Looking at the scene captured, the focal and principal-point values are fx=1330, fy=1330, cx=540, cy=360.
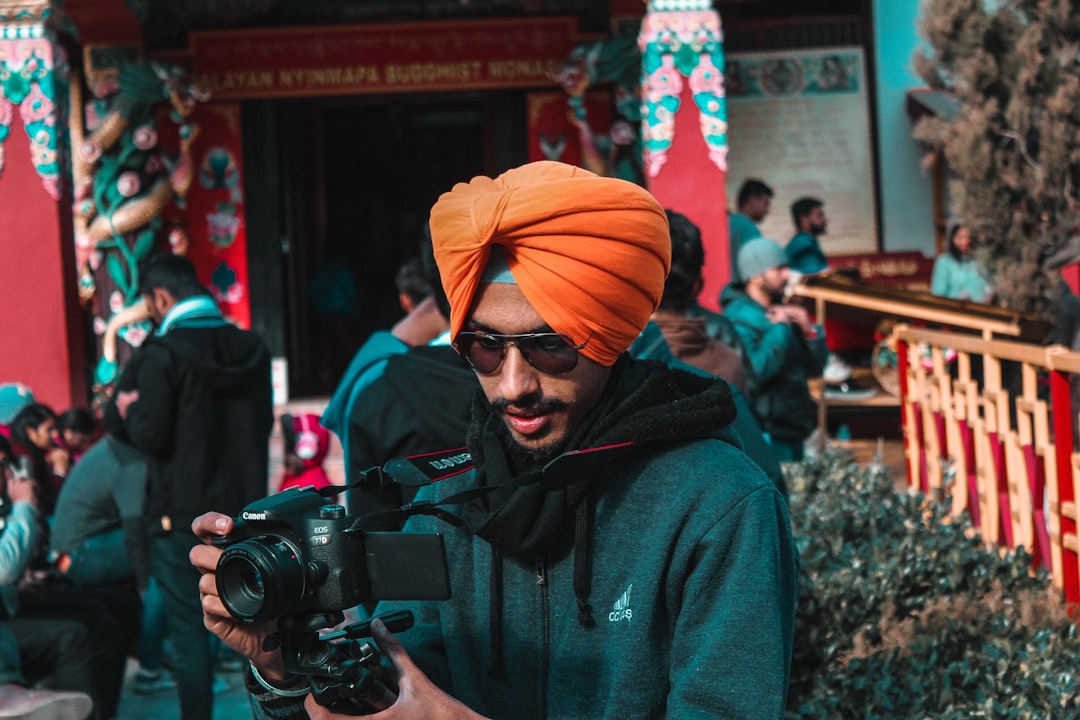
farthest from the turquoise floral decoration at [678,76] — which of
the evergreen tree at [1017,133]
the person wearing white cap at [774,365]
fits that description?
the person wearing white cap at [774,365]

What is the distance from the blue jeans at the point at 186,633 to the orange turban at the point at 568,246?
312 centimetres

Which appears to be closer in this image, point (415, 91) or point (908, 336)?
point (908, 336)

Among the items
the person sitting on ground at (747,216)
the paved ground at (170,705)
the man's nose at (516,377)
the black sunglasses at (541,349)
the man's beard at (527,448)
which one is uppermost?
the person sitting on ground at (747,216)

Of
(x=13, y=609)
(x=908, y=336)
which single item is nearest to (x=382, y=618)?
(x=13, y=609)

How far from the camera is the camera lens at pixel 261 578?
1.51 metres

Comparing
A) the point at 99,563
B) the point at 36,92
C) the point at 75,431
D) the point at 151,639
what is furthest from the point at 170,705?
the point at 36,92

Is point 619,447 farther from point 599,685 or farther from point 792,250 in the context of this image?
point 792,250

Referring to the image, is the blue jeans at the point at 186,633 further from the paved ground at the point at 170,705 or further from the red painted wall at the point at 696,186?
the red painted wall at the point at 696,186

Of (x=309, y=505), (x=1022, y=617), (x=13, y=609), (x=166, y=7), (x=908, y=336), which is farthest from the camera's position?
(x=166, y=7)

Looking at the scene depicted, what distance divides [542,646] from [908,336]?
15.2ft

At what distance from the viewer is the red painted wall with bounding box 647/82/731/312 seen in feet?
30.4

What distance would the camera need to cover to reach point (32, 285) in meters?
8.88

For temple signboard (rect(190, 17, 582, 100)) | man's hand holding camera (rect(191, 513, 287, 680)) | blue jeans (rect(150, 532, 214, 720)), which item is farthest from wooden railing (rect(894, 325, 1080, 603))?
temple signboard (rect(190, 17, 582, 100))

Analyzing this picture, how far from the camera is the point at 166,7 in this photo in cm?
1098
